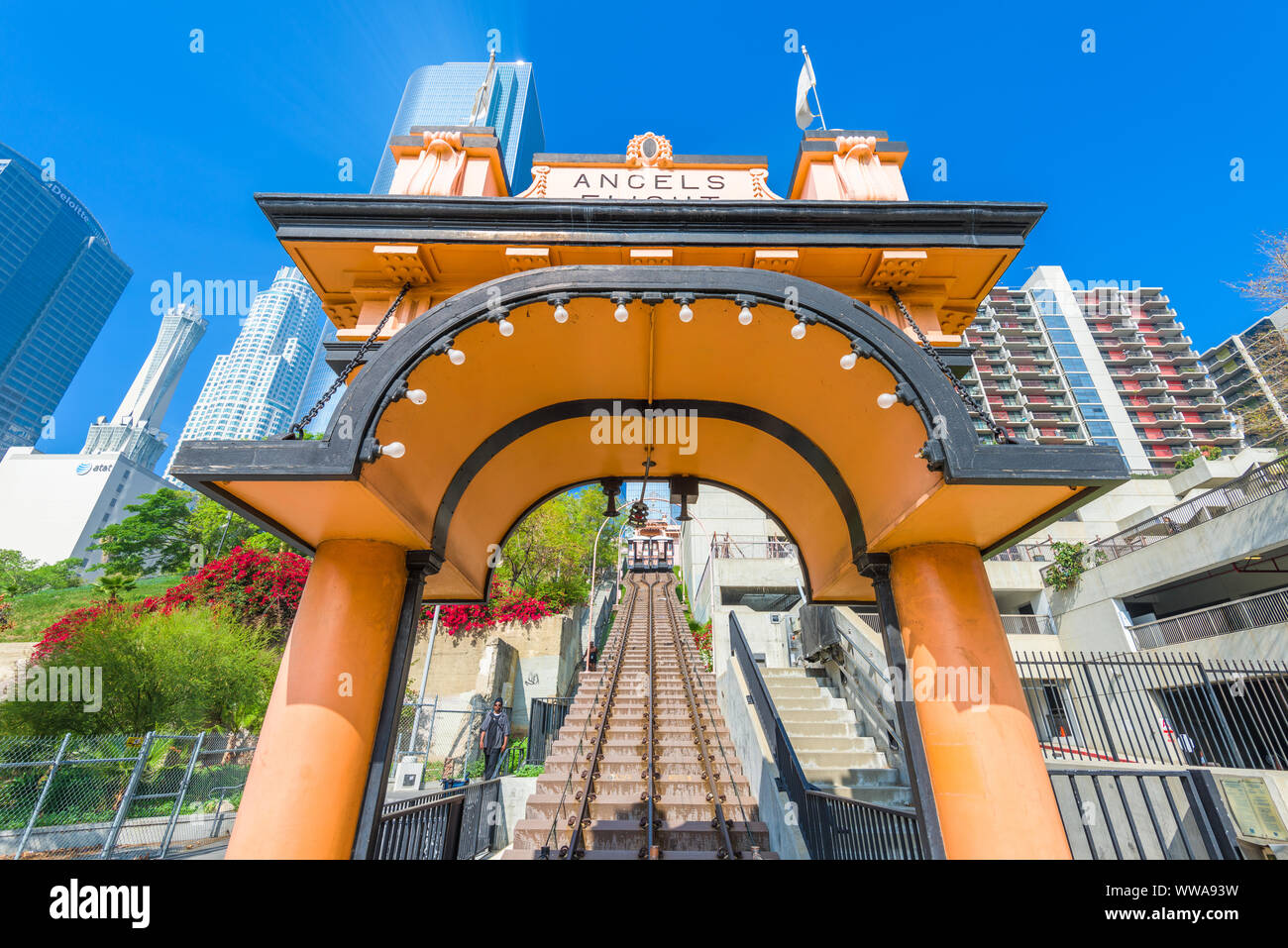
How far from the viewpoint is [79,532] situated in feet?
241

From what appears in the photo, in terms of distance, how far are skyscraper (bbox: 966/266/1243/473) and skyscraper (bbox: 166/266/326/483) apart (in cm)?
18151

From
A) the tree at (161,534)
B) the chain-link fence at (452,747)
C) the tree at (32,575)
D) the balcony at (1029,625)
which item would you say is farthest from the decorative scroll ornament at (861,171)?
the tree at (32,575)

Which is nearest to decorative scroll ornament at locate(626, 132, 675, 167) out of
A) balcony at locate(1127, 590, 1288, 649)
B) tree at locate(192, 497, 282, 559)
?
balcony at locate(1127, 590, 1288, 649)

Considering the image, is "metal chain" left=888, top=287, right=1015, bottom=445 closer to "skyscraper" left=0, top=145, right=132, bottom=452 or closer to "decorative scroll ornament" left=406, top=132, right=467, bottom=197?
"decorative scroll ornament" left=406, top=132, right=467, bottom=197

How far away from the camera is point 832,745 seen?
9.17 metres

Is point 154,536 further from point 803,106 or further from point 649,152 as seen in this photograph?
point 803,106

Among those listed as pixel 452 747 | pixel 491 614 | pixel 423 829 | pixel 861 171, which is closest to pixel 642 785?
pixel 423 829

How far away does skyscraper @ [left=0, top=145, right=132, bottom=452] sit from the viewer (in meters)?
112

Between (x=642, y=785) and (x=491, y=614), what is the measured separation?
11.7m

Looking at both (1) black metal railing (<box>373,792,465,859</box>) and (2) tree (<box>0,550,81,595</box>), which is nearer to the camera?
(1) black metal railing (<box>373,792,465,859</box>)

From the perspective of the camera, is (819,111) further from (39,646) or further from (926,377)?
(39,646)

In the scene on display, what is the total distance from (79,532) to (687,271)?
10722 centimetres

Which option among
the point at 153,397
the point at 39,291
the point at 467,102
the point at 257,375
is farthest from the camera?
the point at 257,375
